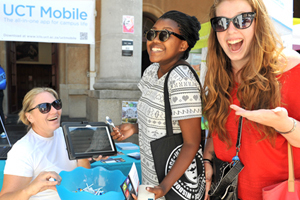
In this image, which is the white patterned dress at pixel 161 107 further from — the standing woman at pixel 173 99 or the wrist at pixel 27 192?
the wrist at pixel 27 192

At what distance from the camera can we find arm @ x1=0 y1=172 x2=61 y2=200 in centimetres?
140

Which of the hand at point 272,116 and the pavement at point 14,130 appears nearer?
the hand at point 272,116

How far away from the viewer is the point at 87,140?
1674mm

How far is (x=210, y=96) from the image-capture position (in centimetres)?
146

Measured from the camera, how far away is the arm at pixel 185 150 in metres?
1.41

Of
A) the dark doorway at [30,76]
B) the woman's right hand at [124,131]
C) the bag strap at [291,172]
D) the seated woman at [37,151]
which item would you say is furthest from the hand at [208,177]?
the dark doorway at [30,76]

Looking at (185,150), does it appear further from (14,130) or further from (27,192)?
(14,130)

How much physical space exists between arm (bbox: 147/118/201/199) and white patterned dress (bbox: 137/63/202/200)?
2.0 inches

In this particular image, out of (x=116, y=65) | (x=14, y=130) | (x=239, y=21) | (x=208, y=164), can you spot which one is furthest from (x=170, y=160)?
(x=14, y=130)

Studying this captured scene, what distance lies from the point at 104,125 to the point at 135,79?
3.30 metres

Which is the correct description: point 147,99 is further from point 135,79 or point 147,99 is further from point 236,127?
point 135,79

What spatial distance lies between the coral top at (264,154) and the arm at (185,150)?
0.64 ft

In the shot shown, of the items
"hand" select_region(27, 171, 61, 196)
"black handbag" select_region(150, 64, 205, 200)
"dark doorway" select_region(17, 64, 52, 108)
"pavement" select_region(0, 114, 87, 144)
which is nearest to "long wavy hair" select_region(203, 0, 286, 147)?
"black handbag" select_region(150, 64, 205, 200)

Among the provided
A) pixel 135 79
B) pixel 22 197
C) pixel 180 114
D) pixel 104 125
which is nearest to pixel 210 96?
pixel 180 114
